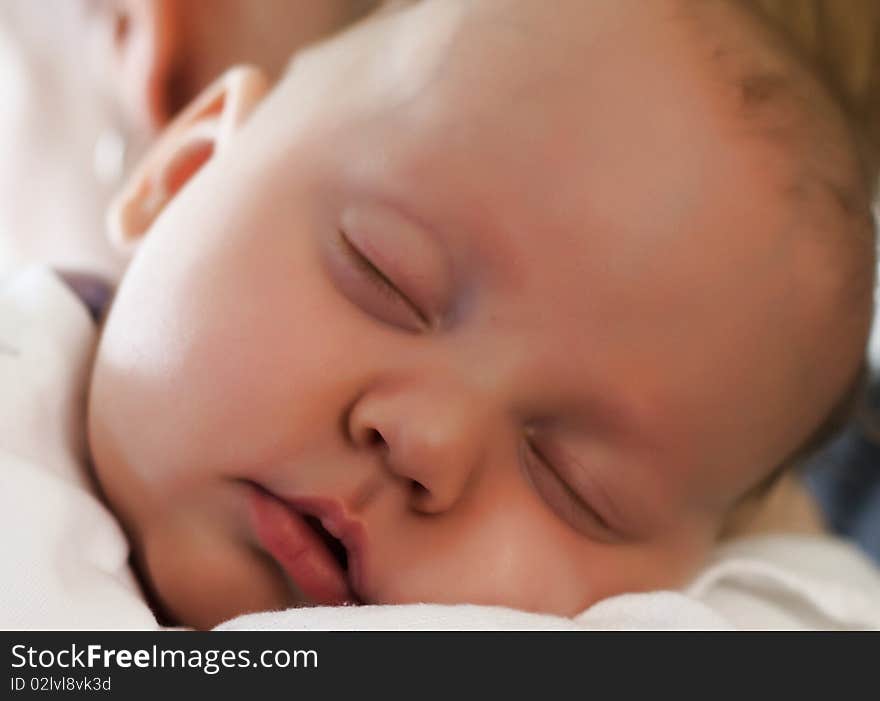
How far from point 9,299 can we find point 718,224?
71 cm

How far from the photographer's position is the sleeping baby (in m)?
0.73

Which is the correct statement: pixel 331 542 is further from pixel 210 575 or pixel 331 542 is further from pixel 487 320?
pixel 487 320

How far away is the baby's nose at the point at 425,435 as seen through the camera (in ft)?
2.32

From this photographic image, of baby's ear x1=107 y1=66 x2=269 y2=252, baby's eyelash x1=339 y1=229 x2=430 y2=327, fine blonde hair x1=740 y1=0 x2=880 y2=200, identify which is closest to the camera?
baby's eyelash x1=339 y1=229 x2=430 y2=327

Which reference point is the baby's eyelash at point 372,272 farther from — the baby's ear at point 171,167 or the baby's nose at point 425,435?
the baby's ear at point 171,167

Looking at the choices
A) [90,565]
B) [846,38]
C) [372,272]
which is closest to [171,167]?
[372,272]

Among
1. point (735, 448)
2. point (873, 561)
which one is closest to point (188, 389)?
point (735, 448)

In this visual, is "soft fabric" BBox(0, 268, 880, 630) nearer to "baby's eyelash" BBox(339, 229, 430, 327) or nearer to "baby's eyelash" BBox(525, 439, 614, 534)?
"baby's eyelash" BBox(525, 439, 614, 534)

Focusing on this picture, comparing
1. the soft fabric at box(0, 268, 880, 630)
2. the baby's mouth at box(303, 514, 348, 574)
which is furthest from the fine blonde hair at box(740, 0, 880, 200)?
the baby's mouth at box(303, 514, 348, 574)

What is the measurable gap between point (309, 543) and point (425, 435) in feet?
0.41

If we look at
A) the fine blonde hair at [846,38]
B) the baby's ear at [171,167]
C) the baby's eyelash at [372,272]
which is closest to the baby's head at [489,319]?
the baby's eyelash at [372,272]

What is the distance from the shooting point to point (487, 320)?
2.49ft
